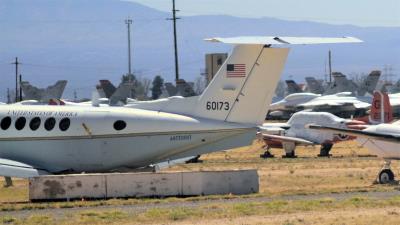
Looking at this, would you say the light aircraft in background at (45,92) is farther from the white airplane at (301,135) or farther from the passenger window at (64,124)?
the passenger window at (64,124)

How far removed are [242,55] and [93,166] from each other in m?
Answer: 4.90

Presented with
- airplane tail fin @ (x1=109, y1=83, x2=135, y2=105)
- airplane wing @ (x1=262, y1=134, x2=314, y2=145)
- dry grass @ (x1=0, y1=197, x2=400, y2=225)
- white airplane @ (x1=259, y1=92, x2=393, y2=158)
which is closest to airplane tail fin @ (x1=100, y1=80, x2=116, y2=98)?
airplane tail fin @ (x1=109, y1=83, x2=135, y2=105)

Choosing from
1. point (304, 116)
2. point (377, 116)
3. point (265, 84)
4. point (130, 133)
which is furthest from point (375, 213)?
point (304, 116)

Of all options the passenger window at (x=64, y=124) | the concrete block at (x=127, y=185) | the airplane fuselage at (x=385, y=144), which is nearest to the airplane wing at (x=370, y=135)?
the airplane fuselage at (x=385, y=144)

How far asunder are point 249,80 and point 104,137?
406cm

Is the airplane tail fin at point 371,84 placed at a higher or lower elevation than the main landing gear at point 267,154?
higher

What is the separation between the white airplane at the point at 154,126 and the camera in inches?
886

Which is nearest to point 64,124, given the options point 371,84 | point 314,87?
point 371,84

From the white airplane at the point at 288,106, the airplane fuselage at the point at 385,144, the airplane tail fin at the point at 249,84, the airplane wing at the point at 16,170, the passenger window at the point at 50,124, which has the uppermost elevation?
the airplane tail fin at the point at 249,84

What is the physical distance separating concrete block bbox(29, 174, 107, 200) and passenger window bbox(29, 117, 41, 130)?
3376mm

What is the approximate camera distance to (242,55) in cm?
2264

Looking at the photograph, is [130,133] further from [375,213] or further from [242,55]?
[375,213]

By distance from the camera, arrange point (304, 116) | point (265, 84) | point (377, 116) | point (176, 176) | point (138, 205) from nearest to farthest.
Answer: point (138, 205) → point (176, 176) → point (265, 84) → point (377, 116) → point (304, 116)

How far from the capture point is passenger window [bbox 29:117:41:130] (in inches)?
933
